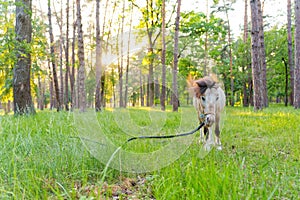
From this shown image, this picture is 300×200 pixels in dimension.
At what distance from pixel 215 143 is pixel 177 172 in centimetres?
151

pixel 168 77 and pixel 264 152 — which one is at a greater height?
pixel 168 77

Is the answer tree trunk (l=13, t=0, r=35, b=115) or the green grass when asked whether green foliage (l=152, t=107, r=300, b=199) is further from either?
tree trunk (l=13, t=0, r=35, b=115)

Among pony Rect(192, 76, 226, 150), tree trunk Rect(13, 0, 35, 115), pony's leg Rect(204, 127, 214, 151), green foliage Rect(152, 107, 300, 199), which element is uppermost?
tree trunk Rect(13, 0, 35, 115)

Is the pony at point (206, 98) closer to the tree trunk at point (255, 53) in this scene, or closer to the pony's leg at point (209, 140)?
the pony's leg at point (209, 140)

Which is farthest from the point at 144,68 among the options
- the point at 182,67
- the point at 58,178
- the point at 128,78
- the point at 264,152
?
the point at 264,152

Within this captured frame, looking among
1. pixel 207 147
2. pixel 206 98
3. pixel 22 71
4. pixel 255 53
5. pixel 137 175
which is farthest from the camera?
pixel 255 53

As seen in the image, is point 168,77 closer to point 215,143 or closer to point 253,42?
point 215,143

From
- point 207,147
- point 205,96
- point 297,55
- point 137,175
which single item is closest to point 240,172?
point 137,175

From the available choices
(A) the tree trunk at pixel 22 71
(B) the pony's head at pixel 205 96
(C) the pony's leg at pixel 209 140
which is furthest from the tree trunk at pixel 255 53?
(B) the pony's head at pixel 205 96

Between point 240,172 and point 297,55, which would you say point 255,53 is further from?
point 240,172

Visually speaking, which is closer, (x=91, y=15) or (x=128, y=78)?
(x=128, y=78)

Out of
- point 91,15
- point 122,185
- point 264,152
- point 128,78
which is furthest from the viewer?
point 91,15

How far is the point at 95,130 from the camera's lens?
240cm

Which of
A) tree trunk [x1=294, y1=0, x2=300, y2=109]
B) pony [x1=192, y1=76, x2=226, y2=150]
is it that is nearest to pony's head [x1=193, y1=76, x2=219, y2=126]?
pony [x1=192, y1=76, x2=226, y2=150]
